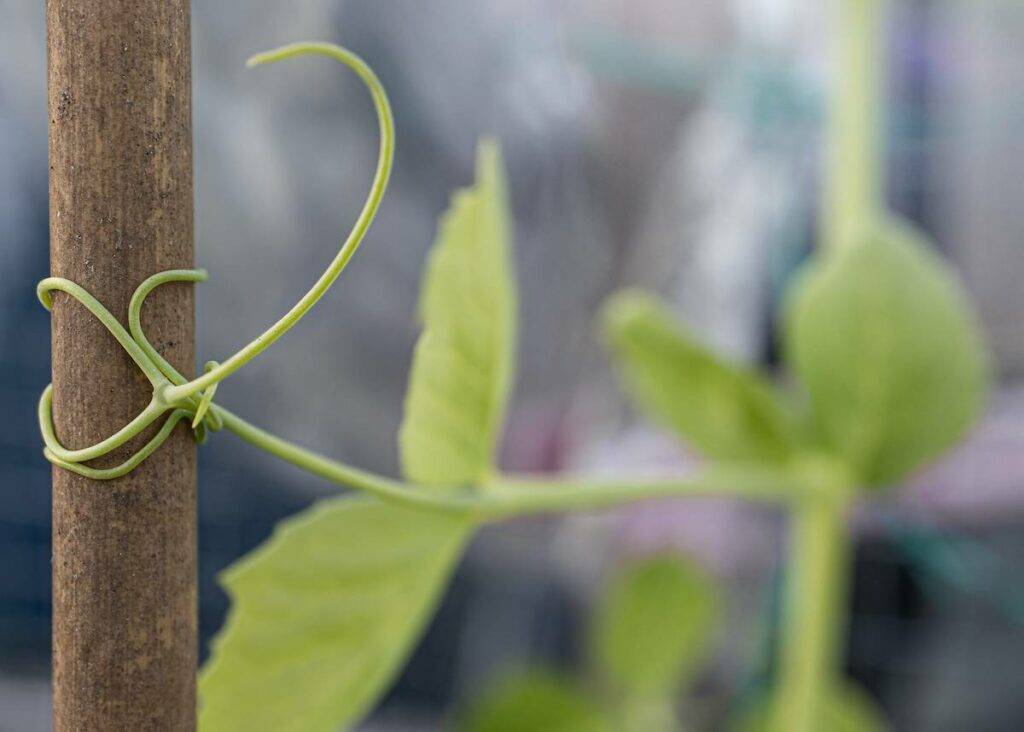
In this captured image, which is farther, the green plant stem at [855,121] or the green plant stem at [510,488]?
the green plant stem at [855,121]

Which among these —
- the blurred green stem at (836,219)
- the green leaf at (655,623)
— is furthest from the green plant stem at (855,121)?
the green leaf at (655,623)

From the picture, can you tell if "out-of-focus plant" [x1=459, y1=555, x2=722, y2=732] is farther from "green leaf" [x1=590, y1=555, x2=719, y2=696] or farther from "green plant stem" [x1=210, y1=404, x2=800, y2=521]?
"green plant stem" [x1=210, y1=404, x2=800, y2=521]

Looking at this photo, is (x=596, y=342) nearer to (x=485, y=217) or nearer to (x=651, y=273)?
(x=651, y=273)

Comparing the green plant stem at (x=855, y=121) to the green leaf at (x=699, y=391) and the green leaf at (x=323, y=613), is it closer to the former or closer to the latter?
the green leaf at (x=699, y=391)

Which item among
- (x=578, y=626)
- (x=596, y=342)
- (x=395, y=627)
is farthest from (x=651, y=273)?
(x=395, y=627)

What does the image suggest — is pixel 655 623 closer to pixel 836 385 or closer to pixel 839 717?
pixel 839 717

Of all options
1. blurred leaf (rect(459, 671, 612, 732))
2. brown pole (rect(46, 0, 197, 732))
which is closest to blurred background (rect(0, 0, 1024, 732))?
blurred leaf (rect(459, 671, 612, 732))

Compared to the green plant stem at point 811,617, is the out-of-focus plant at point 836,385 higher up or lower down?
higher up
